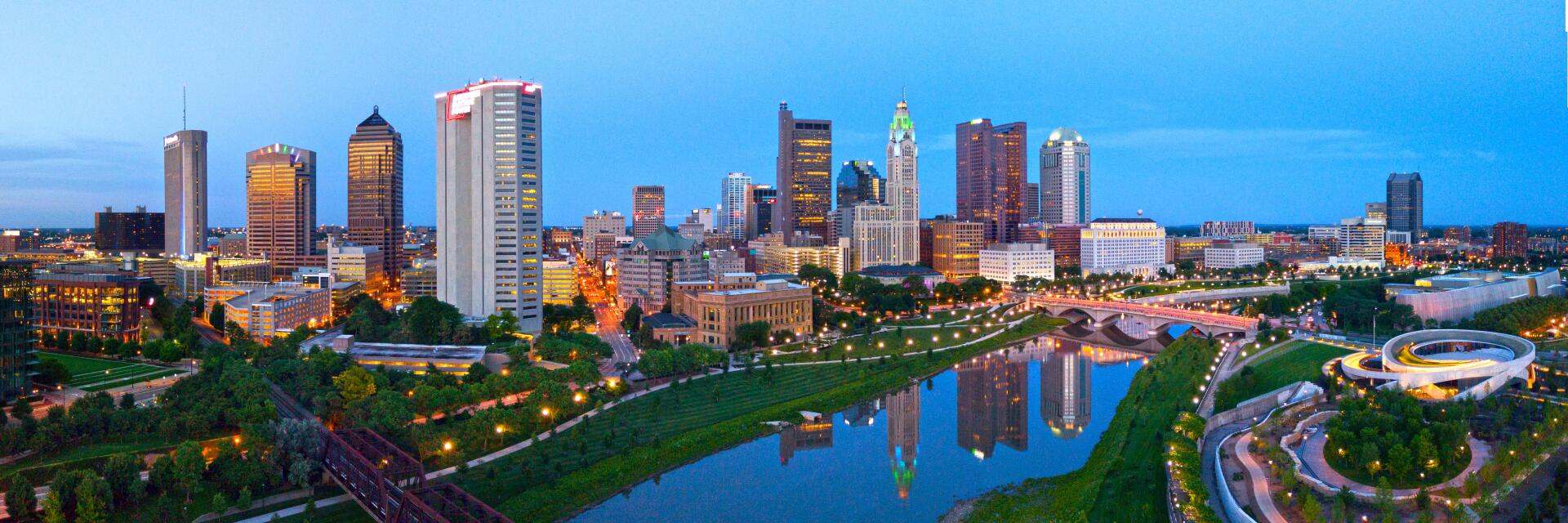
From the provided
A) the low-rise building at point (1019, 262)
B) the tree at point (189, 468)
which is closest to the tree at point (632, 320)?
the tree at point (189, 468)

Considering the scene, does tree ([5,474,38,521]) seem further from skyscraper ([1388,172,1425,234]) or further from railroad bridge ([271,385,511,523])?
skyscraper ([1388,172,1425,234])

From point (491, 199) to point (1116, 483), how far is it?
3807cm

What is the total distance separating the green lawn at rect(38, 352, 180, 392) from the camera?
3631 cm

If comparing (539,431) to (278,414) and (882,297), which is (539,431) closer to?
(278,414)

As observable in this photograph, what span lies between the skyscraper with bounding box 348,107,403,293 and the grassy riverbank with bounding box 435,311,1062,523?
59.4m

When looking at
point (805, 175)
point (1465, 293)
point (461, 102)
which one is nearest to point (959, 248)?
point (805, 175)

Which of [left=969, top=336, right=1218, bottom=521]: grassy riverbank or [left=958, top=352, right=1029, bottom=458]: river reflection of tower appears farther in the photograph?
[left=958, top=352, right=1029, bottom=458]: river reflection of tower

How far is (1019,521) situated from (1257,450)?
22.3 feet

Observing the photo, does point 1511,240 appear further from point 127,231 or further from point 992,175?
point 127,231

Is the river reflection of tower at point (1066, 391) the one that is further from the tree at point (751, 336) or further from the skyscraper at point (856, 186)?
the skyscraper at point (856, 186)

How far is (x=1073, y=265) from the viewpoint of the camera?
10050 centimetres

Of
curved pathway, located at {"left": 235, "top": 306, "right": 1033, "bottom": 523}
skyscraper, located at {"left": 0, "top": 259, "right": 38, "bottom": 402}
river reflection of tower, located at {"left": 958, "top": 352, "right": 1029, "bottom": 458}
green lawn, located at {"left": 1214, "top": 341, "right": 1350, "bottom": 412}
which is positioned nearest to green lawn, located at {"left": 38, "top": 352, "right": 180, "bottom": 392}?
skyscraper, located at {"left": 0, "top": 259, "right": 38, "bottom": 402}

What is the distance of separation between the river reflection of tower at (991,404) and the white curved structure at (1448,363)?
37.8 feet

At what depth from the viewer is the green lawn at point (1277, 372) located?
32594mm
